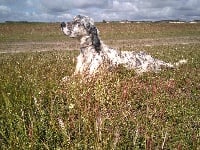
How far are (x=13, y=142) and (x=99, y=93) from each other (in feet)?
7.05

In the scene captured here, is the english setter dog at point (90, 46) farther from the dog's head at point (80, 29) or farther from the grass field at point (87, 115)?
the grass field at point (87, 115)

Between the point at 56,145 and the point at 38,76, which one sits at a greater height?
the point at 38,76

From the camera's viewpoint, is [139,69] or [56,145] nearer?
[56,145]

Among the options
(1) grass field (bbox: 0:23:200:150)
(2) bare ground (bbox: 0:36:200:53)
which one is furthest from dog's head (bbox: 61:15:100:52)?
(2) bare ground (bbox: 0:36:200:53)

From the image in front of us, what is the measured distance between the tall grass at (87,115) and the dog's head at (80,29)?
3.45 metres

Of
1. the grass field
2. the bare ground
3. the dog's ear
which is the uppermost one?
the dog's ear

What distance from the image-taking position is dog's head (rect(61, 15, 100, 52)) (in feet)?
39.9

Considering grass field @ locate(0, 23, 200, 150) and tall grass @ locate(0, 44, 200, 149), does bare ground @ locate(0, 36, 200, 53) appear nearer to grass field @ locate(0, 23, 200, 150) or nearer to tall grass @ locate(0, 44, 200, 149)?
grass field @ locate(0, 23, 200, 150)

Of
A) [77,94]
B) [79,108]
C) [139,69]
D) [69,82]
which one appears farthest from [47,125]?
[139,69]

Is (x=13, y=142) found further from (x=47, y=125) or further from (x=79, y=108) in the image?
(x=79, y=108)

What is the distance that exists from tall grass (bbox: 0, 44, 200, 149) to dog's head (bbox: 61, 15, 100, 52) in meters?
3.45

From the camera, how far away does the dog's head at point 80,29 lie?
12.2 meters

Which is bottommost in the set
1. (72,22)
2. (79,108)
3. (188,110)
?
(188,110)

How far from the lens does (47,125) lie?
19.7 ft
